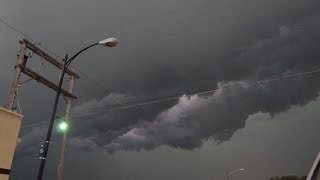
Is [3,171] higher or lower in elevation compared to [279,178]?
lower

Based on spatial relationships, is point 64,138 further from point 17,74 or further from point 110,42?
point 110,42

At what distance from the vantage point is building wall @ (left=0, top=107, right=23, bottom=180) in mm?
19581

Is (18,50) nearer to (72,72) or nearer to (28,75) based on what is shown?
(28,75)

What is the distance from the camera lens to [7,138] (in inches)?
788

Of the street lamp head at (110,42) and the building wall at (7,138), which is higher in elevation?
the street lamp head at (110,42)

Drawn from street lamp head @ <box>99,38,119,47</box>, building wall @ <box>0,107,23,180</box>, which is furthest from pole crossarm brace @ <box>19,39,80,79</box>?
street lamp head @ <box>99,38,119,47</box>

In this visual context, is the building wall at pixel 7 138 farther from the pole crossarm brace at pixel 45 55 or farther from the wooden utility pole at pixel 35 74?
the pole crossarm brace at pixel 45 55

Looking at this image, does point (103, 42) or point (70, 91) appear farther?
point (70, 91)

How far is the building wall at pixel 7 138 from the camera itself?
1958 cm

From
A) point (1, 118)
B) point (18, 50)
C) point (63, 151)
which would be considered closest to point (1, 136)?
point (1, 118)

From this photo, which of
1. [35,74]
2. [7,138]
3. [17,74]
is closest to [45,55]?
[35,74]

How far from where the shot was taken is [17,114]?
68.5 ft

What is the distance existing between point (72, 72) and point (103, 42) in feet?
33.7

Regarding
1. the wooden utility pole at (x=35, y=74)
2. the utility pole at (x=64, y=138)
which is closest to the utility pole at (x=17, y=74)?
the wooden utility pole at (x=35, y=74)
